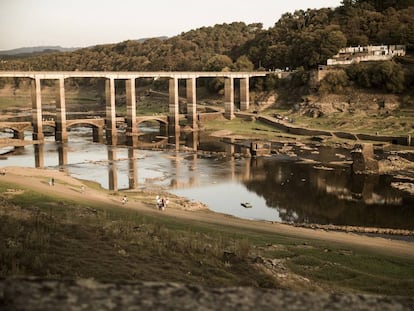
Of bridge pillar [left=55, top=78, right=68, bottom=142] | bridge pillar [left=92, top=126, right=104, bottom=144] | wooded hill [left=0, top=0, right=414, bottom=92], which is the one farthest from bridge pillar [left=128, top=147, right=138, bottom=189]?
wooded hill [left=0, top=0, right=414, bottom=92]

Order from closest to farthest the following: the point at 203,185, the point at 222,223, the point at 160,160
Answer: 1. the point at 222,223
2. the point at 203,185
3. the point at 160,160

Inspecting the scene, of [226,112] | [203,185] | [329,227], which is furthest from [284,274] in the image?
[226,112]

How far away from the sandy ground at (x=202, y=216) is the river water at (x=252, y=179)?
168 inches

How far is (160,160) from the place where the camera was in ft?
192

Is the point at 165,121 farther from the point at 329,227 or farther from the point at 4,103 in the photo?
the point at 4,103

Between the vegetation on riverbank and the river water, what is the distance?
12.4 m

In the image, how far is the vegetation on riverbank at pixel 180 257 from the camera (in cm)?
1442

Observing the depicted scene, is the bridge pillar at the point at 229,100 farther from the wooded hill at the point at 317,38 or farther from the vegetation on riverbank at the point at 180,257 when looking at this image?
the vegetation on riverbank at the point at 180,257

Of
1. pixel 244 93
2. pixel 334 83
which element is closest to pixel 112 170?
pixel 334 83

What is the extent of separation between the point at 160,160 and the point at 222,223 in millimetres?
30645

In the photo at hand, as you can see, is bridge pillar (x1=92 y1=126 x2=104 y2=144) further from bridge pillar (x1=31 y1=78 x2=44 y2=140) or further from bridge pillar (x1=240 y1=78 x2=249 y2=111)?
bridge pillar (x1=240 y1=78 x2=249 y2=111)

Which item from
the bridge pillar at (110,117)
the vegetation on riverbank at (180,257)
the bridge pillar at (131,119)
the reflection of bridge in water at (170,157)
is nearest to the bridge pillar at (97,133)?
the bridge pillar at (110,117)

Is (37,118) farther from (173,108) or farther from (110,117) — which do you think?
(173,108)

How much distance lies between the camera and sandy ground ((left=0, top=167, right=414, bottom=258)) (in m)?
25.8
